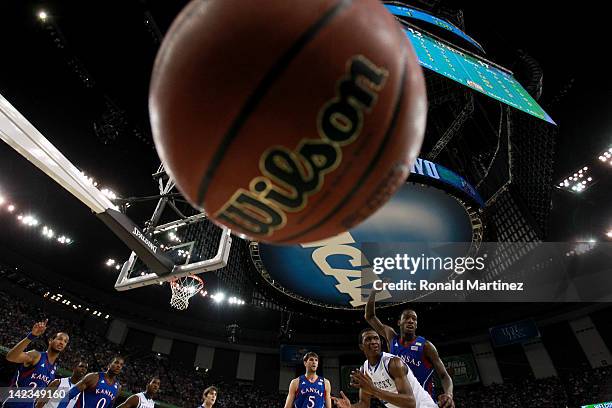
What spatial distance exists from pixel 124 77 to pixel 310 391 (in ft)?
33.4

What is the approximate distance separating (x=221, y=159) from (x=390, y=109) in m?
0.62

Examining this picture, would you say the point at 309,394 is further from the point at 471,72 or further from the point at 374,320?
the point at 471,72

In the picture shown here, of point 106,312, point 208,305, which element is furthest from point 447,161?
point 106,312

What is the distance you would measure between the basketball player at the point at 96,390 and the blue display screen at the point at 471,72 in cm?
648

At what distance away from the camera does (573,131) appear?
40.1 feet

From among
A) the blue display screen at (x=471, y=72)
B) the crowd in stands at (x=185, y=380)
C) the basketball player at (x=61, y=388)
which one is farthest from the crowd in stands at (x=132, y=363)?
the blue display screen at (x=471, y=72)

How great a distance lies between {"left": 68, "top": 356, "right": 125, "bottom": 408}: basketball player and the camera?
5531mm

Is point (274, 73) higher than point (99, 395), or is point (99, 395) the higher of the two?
point (274, 73)

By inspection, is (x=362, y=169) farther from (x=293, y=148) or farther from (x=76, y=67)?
(x=76, y=67)

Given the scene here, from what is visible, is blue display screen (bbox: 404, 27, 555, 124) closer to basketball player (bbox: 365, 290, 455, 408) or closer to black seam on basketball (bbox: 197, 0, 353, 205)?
basketball player (bbox: 365, 290, 455, 408)

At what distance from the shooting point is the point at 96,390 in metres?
5.69

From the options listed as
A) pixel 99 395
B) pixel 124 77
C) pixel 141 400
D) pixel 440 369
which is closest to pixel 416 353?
pixel 440 369

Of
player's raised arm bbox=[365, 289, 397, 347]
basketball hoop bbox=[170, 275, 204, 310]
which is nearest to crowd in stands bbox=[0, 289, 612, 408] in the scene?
basketball hoop bbox=[170, 275, 204, 310]

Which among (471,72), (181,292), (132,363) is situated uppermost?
(471,72)
